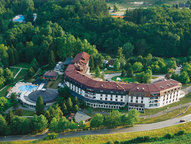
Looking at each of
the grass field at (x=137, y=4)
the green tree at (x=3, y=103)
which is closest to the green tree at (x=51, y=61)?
the green tree at (x=3, y=103)

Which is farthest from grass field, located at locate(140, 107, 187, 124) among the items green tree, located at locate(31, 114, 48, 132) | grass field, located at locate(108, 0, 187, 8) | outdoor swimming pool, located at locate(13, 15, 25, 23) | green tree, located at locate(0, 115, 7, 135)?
outdoor swimming pool, located at locate(13, 15, 25, 23)

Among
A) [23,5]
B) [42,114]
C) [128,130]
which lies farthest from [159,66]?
[23,5]

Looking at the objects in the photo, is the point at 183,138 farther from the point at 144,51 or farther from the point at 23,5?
the point at 23,5

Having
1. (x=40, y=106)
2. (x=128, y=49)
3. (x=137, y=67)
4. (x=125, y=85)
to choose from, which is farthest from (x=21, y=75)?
(x=128, y=49)

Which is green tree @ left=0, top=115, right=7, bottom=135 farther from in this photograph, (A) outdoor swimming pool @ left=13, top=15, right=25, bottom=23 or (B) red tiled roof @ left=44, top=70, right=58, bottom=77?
(A) outdoor swimming pool @ left=13, top=15, right=25, bottom=23

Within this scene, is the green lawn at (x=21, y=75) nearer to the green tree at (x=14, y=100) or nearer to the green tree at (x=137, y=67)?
the green tree at (x=14, y=100)
